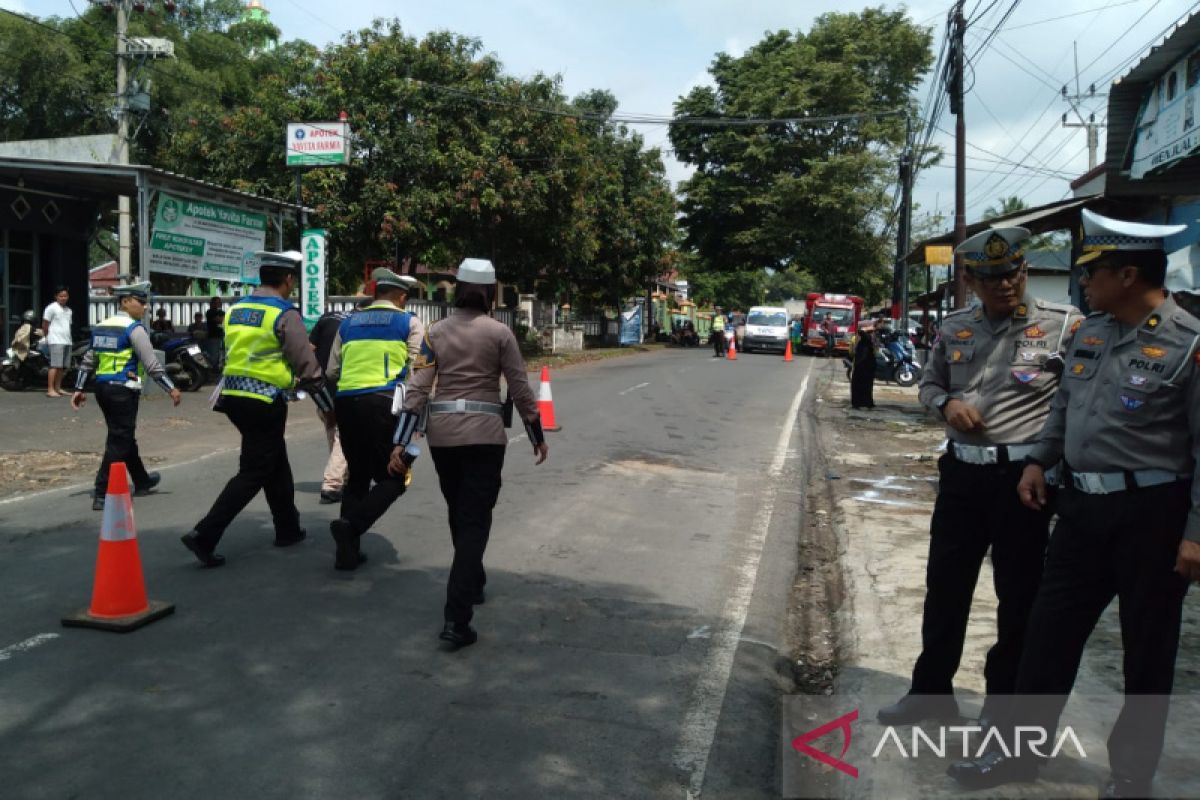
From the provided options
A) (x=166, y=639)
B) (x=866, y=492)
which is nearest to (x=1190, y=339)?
(x=166, y=639)

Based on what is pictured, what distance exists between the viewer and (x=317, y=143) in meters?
20.7

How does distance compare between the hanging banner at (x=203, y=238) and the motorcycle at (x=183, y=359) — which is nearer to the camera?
the motorcycle at (x=183, y=359)

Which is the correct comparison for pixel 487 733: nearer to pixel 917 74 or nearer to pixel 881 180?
pixel 881 180

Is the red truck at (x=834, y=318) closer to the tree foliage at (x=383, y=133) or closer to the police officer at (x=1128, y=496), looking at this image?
the tree foliage at (x=383, y=133)

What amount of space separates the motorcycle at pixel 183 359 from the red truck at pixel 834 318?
1134 inches

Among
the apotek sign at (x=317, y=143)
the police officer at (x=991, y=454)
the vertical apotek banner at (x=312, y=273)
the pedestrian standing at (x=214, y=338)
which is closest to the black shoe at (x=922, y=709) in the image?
the police officer at (x=991, y=454)

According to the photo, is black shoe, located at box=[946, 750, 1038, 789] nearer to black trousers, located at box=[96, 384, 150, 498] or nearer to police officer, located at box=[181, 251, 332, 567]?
police officer, located at box=[181, 251, 332, 567]

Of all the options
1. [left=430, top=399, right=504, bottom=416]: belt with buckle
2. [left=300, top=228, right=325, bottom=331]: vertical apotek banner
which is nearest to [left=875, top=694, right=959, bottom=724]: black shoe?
[left=430, top=399, right=504, bottom=416]: belt with buckle

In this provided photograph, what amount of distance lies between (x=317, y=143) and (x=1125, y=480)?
781 inches

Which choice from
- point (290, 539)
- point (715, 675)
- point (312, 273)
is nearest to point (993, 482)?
point (715, 675)

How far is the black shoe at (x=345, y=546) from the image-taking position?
19.5 feet

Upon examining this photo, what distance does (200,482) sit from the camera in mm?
9195

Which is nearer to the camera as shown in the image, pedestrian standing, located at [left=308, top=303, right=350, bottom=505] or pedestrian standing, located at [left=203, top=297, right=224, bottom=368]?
pedestrian standing, located at [left=308, top=303, right=350, bottom=505]

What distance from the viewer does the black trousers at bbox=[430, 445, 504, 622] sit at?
4902 mm
